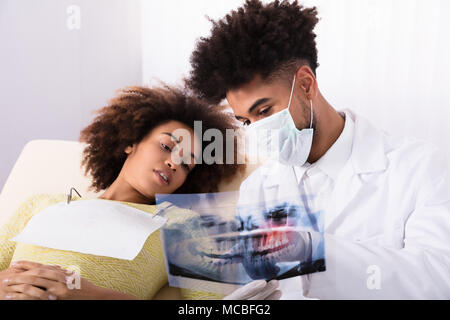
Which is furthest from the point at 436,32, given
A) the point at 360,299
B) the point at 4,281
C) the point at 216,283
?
the point at 4,281

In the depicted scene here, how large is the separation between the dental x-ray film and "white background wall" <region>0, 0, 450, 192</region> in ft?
1.08

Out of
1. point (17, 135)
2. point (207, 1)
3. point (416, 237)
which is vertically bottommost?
point (416, 237)

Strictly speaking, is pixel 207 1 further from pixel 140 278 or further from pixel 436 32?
pixel 140 278

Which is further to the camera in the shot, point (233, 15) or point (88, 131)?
point (88, 131)

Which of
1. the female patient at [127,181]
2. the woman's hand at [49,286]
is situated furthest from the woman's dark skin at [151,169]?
the woman's hand at [49,286]

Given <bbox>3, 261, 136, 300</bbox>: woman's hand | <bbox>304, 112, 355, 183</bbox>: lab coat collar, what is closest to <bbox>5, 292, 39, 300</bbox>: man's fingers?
<bbox>3, 261, 136, 300</bbox>: woman's hand

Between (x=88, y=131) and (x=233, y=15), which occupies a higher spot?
(x=233, y=15)

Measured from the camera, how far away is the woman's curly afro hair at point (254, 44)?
0.74 metres

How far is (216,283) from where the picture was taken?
675 millimetres

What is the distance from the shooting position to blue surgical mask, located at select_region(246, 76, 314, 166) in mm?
771

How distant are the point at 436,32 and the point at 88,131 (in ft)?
2.55

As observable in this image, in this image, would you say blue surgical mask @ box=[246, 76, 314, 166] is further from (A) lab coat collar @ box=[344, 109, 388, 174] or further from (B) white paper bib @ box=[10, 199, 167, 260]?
(B) white paper bib @ box=[10, 199, 167, 260]

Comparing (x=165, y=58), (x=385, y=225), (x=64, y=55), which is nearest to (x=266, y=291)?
(x=385, y=225)

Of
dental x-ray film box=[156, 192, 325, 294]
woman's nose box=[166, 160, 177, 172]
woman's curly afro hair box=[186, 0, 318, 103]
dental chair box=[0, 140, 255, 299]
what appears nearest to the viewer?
dental x-ray film box=[156, 192, 325, 294]
